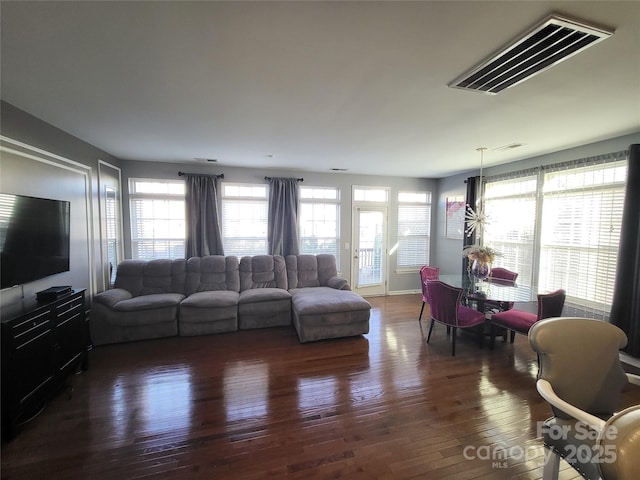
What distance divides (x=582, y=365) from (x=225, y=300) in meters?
3.71

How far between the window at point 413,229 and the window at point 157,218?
4.56 metres

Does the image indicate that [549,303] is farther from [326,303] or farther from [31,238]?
[31,238]

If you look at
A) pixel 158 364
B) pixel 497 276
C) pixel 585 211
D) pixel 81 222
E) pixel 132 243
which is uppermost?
pixel 585 211

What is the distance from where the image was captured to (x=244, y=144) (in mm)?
3551

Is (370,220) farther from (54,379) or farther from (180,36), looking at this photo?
(54,379)

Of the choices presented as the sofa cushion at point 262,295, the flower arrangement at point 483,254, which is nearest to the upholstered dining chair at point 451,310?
the flower arrangement at point 483,254

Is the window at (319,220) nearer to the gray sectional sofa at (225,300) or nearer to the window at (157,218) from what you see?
the gray sectional sofa at (225,300)

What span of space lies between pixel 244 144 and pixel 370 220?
10.7 ft

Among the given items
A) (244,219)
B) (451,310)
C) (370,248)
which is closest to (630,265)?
(451,310)

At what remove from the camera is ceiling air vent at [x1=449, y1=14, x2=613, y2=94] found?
4.43 feet

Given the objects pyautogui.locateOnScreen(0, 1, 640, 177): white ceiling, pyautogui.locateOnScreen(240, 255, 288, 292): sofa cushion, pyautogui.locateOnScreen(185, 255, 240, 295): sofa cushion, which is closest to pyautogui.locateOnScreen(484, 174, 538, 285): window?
pyautogui.locateOnScreen(0, 1, 640, 177): white ceiling

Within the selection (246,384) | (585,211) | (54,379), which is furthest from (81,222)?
(585,211)

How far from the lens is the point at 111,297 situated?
11.5 feet

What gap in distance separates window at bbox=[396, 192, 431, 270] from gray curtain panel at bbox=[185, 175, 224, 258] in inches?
154
